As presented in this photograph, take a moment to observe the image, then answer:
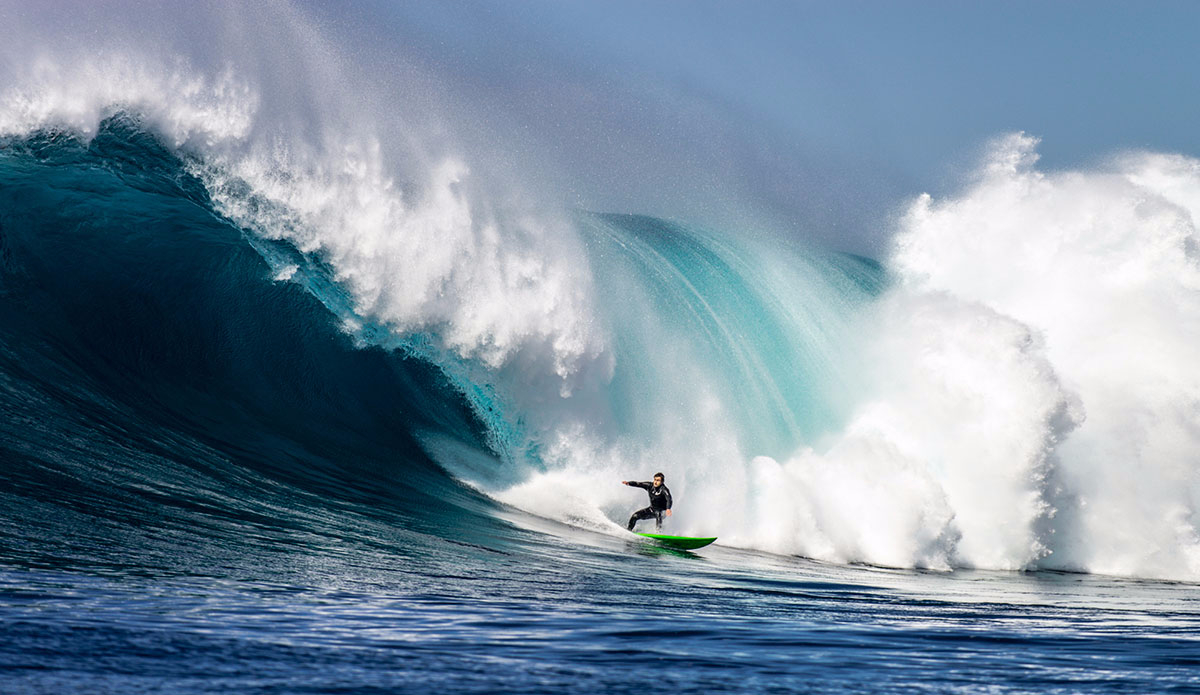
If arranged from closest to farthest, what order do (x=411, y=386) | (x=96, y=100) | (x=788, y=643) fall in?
(x=788, y=643) → (x=411, y=386) → (x=96, y=100)

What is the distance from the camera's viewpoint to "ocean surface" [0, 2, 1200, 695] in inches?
210

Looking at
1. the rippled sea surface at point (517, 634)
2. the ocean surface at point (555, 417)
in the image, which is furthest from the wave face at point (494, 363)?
the rippled sea surface at point (517, 634)

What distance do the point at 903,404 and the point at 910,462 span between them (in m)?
1.69

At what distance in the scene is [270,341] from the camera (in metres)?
12.3

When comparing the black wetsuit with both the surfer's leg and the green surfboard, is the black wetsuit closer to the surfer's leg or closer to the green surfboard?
the surfer's leg

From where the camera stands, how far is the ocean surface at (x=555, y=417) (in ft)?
17.5

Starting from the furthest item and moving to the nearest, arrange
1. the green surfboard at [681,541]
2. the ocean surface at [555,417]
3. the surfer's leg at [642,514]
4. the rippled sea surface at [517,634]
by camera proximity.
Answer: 1. the surfer's leg at [642,514]
2. the green surfboard at [681,541]
3. the ocean surface at [555,417]
4. the rippled sea surface at [517,634]

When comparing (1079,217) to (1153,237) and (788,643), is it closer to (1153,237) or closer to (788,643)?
(1153,237)

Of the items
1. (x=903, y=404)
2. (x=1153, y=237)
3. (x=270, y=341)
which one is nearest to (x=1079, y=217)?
(x=1153, y=237)

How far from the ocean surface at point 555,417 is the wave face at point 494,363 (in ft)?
0.15

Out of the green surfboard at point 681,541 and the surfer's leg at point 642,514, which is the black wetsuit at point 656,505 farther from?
the green surfboard at point 681,541

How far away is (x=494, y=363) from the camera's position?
42.2ft

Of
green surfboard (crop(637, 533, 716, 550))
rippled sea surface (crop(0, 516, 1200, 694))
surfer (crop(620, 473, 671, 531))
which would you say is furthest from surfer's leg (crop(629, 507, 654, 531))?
rippled sea surface (crop(0, 516, 1200, 694))

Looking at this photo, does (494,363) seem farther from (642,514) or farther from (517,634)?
(517,634)
